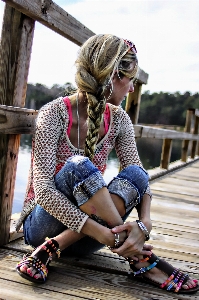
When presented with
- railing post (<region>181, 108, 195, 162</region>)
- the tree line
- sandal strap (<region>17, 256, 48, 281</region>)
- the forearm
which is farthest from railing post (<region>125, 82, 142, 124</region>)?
the tree line

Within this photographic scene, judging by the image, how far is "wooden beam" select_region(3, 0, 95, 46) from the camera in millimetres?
1549

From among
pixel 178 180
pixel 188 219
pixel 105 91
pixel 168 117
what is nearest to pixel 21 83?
pixel 105 91

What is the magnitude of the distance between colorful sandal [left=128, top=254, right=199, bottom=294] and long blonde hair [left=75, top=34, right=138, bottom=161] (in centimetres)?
45

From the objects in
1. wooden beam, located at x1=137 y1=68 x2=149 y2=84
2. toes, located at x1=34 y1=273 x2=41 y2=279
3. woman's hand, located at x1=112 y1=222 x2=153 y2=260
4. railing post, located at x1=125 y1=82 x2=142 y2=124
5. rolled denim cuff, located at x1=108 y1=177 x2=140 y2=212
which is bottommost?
toes, located at x1=34 y1=273 x2=41 y2=279

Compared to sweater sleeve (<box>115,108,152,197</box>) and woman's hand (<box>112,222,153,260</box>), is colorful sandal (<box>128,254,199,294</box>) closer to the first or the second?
woman's hand (<box>112,222,153,260</box>)

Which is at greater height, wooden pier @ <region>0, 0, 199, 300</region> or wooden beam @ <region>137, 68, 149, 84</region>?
wooden beam @ <region>137, 68, 149, 84</region>

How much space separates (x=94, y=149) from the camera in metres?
1.60

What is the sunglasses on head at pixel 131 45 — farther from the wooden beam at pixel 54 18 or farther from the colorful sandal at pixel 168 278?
the colorful sandal at pixel 168 278

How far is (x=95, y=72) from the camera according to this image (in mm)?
1549

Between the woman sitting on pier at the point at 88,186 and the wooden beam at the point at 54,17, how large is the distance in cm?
23

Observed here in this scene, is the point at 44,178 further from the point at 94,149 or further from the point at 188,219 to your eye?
the point at 188,219

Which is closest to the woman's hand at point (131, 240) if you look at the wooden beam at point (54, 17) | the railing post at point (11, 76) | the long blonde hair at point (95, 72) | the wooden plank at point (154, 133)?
the long blonde hair at point (95, 72)

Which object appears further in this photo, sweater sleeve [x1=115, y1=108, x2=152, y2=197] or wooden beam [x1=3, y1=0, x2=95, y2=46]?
sweater sleeve [x1=115, y1=108, x2=152, y2=197]

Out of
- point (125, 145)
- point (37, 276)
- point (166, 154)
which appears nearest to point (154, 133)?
point (166, 154)
